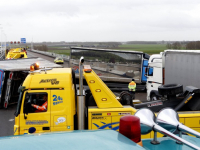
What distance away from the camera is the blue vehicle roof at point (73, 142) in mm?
1902

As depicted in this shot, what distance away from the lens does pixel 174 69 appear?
45.0 ft

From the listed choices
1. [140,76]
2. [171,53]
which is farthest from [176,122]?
[140,76]

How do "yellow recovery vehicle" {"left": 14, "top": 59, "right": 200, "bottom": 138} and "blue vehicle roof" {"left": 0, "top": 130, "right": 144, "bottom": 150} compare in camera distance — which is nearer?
"blue vehicle roof" {"left": 0, "top": 130, "right": 144, "bottom": 150}

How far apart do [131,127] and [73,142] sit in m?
0.57

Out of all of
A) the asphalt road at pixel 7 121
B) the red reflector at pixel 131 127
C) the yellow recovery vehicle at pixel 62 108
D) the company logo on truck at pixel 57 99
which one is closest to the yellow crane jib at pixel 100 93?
the yellow recovery vehicle at pixel 62 108

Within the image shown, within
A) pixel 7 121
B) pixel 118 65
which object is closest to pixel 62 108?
pixel 7 121

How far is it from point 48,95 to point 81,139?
176 inches

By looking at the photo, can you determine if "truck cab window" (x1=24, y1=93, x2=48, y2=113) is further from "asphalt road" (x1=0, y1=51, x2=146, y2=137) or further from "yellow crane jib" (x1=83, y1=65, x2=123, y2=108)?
"asphalt road" (x1=0, y1=51, x2=146, y2=137)

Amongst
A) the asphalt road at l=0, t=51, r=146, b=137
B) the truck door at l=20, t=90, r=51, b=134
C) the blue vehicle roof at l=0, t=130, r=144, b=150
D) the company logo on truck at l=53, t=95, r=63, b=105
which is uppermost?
the blue vehicle roof at l=0, t=130, r=144, b=150

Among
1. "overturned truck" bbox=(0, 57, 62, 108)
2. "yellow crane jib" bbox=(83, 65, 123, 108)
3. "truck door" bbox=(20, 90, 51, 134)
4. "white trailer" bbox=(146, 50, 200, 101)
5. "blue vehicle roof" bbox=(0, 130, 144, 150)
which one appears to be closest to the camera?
"blue vehicle roof" bbox=(0, 130, 144, 150)

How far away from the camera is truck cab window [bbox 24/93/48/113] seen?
6375mm

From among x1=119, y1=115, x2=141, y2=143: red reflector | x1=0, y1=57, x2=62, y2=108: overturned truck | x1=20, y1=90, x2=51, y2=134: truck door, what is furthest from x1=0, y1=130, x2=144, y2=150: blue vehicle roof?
x1=0, y1=57, x2=62, y2=108: overturned truck

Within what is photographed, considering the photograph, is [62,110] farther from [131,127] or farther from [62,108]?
[131,127]

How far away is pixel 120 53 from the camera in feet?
64.4
